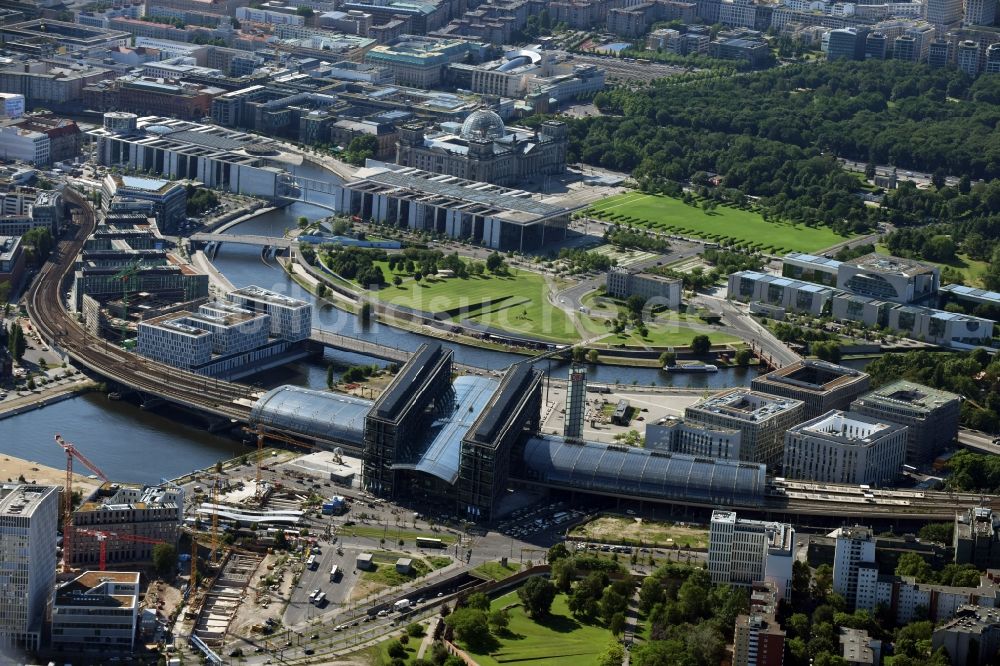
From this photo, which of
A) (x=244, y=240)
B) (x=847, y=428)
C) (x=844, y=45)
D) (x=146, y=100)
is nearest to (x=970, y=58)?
(x=844, y=45)

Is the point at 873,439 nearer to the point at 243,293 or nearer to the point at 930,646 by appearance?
the point at 930,646

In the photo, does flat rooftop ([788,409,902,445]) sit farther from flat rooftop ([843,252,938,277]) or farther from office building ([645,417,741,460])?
flat rooftop ([843,252,938,277])

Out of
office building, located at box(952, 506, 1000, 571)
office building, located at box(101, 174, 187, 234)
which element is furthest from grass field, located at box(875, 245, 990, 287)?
office building, located at box(952, 506, 1000, 571)

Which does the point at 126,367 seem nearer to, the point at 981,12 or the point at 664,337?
the point at 664,337

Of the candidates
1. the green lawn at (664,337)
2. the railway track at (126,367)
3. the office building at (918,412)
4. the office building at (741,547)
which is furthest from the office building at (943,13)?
the office building at (741,547)

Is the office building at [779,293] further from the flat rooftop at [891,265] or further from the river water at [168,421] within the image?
Answer: the river water at [168,421]

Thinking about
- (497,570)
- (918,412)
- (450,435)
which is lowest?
(497,570)
